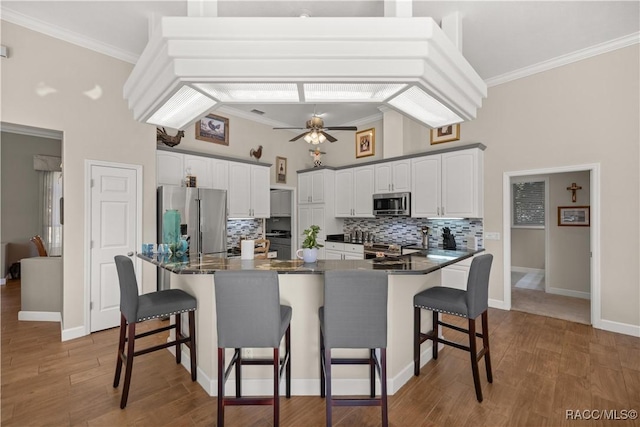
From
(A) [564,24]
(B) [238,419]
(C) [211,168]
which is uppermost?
(A) [564,24]

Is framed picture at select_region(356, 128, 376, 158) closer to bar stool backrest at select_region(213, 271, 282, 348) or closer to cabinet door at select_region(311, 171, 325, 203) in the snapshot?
cabinet door at select_region(311, 171, 325, 203)

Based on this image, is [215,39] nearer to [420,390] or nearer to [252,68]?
[252,68]

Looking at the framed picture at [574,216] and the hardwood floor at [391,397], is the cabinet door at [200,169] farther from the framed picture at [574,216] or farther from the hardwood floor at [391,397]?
the framed picture at [574,216]

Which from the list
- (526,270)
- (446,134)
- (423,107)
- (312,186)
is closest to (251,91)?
(423,107)

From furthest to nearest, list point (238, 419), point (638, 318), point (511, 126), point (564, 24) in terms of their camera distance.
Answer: point (511, 126), point (638, 318), point (564, 24), point (238, 419)

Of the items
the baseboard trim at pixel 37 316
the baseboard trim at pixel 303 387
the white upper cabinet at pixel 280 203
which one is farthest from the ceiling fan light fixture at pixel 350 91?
the white upper cabinet at pixel 280 203

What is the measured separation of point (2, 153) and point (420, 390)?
796cm

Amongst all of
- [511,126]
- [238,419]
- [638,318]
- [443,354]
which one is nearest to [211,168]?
[238,419]

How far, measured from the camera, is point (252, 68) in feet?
5.46

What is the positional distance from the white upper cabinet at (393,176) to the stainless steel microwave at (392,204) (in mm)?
99

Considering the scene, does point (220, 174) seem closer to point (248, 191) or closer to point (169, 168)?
point (248, 191)

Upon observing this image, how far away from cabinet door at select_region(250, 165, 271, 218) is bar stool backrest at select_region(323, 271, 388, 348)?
12.4 ft

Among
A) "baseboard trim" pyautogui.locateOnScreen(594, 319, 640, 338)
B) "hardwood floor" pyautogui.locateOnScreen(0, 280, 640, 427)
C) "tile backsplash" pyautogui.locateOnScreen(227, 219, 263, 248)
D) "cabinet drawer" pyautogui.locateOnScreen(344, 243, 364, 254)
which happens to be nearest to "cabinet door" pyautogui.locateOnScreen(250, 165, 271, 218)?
"tile backsplash" pyautogui.locateOnScreen(227, 219, 263, 248)

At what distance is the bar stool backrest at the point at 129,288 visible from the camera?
2168 millimetres
